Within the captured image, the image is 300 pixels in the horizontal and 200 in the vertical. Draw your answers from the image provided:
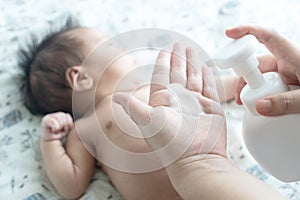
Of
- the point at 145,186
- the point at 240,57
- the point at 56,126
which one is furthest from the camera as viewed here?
the point at 56,126

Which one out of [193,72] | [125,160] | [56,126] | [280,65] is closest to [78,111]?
[56,126]

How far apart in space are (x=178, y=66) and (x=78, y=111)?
0.83ft

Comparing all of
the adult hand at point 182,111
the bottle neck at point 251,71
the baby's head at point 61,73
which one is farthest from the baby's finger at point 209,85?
the baby's head at point 61,73

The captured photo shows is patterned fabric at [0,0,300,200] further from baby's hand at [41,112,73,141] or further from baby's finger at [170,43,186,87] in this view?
baby's finger at [170,43,186,87]

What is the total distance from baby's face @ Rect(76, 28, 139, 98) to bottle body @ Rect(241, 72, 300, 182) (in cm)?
32

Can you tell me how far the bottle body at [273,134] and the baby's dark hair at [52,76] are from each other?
43 cm

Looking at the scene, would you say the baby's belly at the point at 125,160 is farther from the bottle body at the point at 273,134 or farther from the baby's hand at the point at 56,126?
the bottle body at the point at 273,134

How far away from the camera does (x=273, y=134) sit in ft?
2.02

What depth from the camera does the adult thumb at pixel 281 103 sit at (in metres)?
→ 0.58

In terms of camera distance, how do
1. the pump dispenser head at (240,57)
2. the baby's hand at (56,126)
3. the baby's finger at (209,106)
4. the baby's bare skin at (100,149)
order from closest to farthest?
1. the pump dispenser head at (240,57)
2. the baby's finger at (209,106)
3. the baby's bare skin at (100,149)
4. the baby's hand at (56,126)

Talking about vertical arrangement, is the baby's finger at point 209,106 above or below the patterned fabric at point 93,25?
above

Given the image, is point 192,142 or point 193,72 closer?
point 192,142

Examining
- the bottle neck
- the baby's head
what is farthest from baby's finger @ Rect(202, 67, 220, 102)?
the baby's head

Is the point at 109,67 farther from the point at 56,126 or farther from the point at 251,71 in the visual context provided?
the point at 251,71
